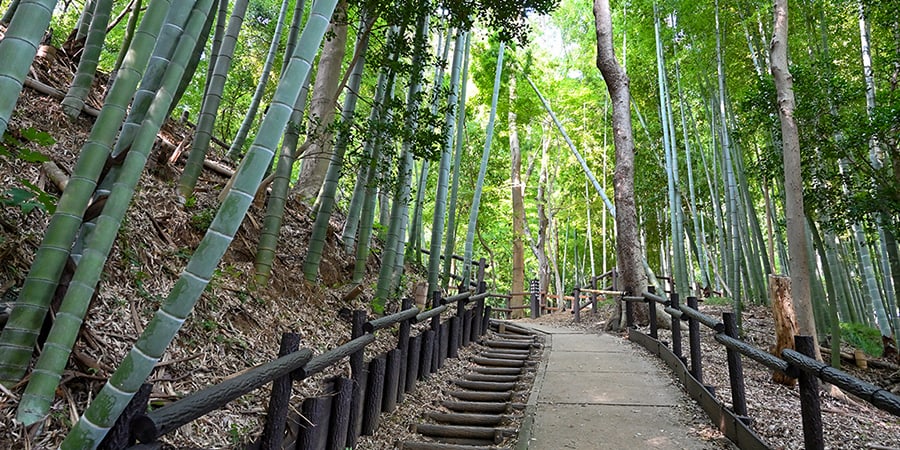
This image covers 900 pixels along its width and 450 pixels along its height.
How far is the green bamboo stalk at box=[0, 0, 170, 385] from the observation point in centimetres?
152

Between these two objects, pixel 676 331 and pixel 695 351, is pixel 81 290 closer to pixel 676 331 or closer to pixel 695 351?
pixel 695 351

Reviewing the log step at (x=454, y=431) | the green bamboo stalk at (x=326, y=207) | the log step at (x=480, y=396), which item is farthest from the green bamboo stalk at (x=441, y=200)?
the log step at (x=454, y=431)

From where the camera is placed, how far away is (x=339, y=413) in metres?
2.50

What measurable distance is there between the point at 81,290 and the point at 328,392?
130cm

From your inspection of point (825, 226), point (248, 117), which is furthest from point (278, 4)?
point (825, 226)

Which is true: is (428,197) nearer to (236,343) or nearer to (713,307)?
(713,307)

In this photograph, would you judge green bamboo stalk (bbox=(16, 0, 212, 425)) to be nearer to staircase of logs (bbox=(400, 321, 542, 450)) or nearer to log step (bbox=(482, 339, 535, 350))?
staircase of logs (bbox=(400, 321, 542, 450))

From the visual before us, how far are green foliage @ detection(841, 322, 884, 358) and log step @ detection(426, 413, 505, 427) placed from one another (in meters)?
6.26

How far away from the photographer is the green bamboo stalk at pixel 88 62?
289 cm

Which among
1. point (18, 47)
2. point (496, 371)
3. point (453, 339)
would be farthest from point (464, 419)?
point (18, 47)

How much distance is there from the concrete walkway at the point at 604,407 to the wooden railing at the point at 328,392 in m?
0.94

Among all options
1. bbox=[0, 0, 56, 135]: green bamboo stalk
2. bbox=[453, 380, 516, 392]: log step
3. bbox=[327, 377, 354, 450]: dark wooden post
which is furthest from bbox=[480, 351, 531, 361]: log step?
bbox=[0, 0, 56, 135]: green bamboo stalk

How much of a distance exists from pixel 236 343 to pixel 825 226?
6.87 meters

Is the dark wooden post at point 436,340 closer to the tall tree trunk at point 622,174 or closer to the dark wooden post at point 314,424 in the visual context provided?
the dark wooden post at point 314,424
